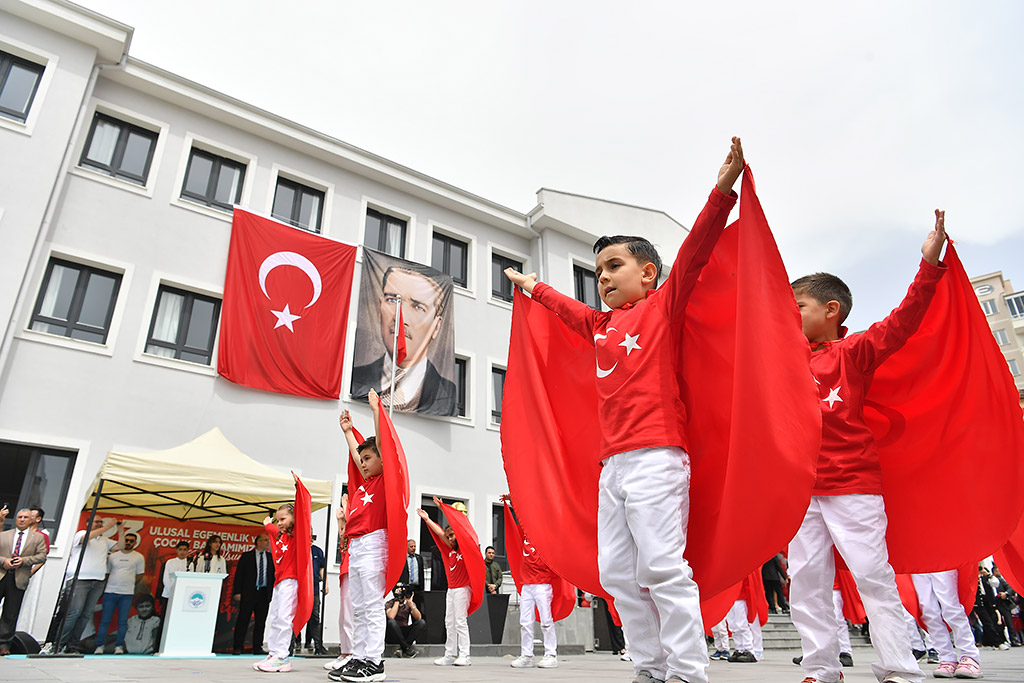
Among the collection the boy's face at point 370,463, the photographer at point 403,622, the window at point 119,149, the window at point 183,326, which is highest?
the window at point 119,149

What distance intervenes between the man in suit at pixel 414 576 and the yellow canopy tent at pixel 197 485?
91.8 inches

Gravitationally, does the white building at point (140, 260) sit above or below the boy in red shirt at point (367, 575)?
above

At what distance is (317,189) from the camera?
1748 cm

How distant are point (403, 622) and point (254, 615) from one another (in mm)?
2515

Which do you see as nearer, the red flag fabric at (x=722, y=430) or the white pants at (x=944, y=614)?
the red flag fabric at (x=722, y=430)

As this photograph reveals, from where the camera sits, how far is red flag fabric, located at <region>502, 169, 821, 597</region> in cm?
280

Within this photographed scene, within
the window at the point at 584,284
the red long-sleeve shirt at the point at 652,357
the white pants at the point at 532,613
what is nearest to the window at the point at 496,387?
the window at the point at 584,284

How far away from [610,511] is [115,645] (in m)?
10.4

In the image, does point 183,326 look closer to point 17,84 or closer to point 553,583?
point 17,84

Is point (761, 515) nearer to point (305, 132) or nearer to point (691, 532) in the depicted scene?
point (691, 532)

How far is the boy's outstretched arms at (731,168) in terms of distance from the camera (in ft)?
9.25

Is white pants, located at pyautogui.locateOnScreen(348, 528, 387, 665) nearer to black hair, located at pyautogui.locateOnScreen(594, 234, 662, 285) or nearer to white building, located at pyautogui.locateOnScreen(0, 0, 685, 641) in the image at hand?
black hair, located at pyautogui.locateOnScreen(594, 234, 662, 285)

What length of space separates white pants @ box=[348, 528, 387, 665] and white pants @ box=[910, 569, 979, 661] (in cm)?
513

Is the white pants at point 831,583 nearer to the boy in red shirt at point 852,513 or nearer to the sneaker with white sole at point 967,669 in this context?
the boy in red shirt at point 852,513
